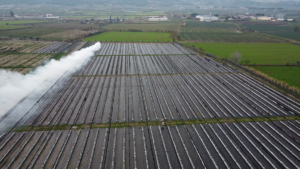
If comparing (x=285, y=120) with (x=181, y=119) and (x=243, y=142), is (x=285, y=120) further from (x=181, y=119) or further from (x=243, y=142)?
(x=181, y=119)

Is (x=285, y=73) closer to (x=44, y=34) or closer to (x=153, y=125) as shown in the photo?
(x=153, y=125)

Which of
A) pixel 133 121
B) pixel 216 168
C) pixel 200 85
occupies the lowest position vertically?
pixel 216 168

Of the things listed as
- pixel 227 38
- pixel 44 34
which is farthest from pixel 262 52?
pixel 44 34

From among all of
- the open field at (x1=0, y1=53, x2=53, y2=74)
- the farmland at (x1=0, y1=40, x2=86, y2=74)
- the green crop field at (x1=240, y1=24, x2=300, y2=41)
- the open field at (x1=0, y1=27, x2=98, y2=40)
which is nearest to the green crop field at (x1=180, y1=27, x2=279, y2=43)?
the green crop field at (x1=240, y1=24, x2=300, y2=41)

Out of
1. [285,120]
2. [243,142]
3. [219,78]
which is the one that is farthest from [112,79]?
[285,120]

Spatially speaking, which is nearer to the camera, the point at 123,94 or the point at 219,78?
the point at 123,94

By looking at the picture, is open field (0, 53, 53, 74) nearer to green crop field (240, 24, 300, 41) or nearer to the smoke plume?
the smoke plume
